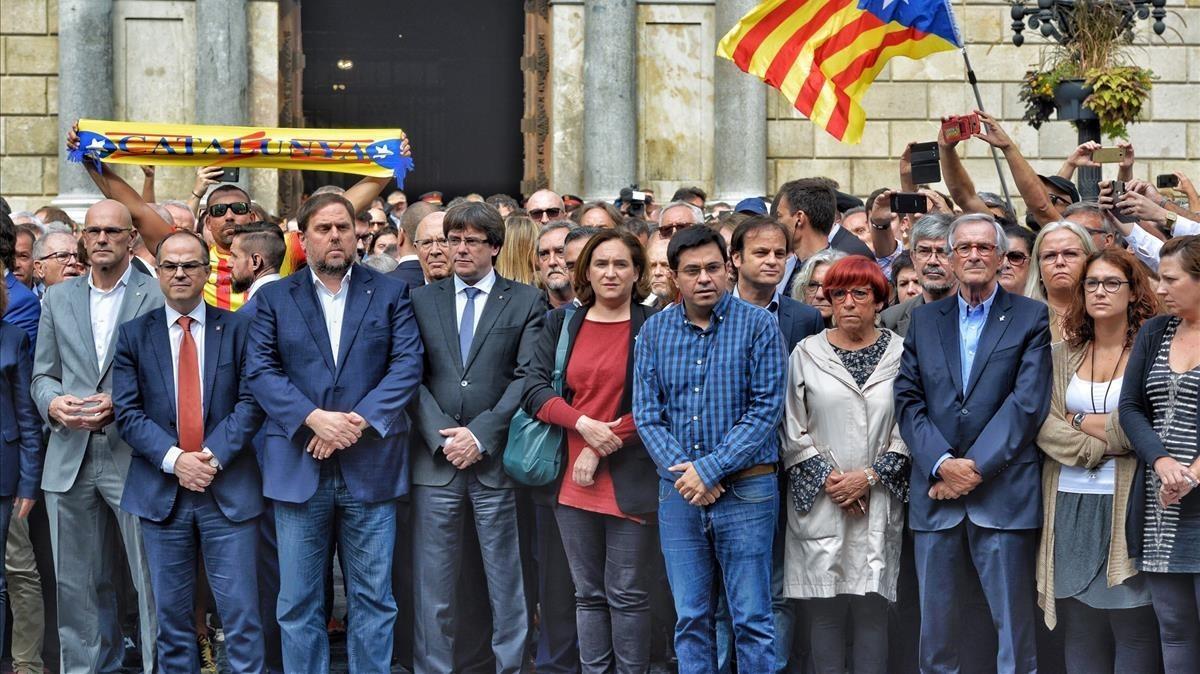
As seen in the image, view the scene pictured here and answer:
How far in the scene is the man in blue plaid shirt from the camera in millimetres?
Answer: 6672

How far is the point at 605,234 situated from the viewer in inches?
286

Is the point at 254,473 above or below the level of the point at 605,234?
below

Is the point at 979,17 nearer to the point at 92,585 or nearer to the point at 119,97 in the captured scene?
the point at 119,97

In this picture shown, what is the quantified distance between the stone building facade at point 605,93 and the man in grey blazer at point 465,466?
8.04m

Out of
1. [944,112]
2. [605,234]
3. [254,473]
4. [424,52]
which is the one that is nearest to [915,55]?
[605,234]

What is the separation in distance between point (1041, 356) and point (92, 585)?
433 cm

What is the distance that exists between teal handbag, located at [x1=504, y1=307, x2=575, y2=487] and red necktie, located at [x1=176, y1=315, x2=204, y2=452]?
4.47ft

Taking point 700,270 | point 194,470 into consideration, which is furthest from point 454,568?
point 700,270

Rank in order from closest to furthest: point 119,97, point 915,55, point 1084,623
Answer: point 1084,623 → point 915,55 → point 119,97

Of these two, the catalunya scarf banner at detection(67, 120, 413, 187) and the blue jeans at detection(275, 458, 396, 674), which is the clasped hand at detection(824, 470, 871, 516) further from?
the catalunya scarf banner at detection(67, 120, 413, 187)

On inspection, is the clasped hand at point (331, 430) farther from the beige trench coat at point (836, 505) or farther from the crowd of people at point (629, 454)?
the beige trench coat at point (836, 505)

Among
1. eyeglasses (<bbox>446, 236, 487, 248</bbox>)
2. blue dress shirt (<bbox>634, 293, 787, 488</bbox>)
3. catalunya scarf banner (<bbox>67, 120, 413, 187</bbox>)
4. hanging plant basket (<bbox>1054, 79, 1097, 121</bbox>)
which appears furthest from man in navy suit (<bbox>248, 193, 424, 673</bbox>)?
hanging plant basket (<bbox>1054, 79, 1097, 121</bbox>)

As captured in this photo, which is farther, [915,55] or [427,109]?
[427,109]

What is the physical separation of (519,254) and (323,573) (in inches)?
93.4
